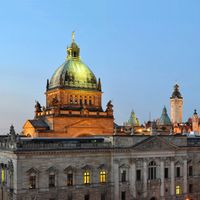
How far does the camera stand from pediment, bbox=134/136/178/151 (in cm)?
5662

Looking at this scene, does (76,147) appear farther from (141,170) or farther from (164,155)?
(164,155)

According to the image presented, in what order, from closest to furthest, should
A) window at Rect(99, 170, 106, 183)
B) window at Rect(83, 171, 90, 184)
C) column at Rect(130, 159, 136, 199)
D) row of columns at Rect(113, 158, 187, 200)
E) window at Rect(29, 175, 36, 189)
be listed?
1. window at Rect(29, 175, 36, 189)
2. window at Rect(83, 171, 90, 184)
3. window at Rect(99, 170, 106, 183)
4. row of columns at Rect(113, 158, 187, 200)
5. column at Rect(130, 159, 136, 199)

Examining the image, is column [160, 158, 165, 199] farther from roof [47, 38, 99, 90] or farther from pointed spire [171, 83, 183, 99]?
pointed spire [171, 83, 183, 99]

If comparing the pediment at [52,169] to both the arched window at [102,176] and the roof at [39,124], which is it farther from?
the roof at [39,124]

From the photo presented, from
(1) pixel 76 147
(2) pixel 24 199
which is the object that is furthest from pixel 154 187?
(2) pixel 24 199

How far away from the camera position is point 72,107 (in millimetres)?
72812

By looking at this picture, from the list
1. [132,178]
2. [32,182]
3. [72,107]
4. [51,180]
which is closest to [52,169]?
[51,180]

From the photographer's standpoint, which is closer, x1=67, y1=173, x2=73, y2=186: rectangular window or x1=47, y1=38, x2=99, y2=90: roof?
x1=67, y1=173, x2=73, y2=186: rectangular window

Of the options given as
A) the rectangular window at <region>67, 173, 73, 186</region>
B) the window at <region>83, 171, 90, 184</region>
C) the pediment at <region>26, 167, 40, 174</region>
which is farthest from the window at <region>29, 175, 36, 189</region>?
the window at <region>83, 171, 90, 184</region>

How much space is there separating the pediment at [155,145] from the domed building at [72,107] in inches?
632

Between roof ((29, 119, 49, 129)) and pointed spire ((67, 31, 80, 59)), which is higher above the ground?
pointed spire ((67, 31, 80, 59))

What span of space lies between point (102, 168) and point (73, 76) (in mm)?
26924

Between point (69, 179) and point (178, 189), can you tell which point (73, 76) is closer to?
point (69, 179)

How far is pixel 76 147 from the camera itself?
A: 52.3 meters
